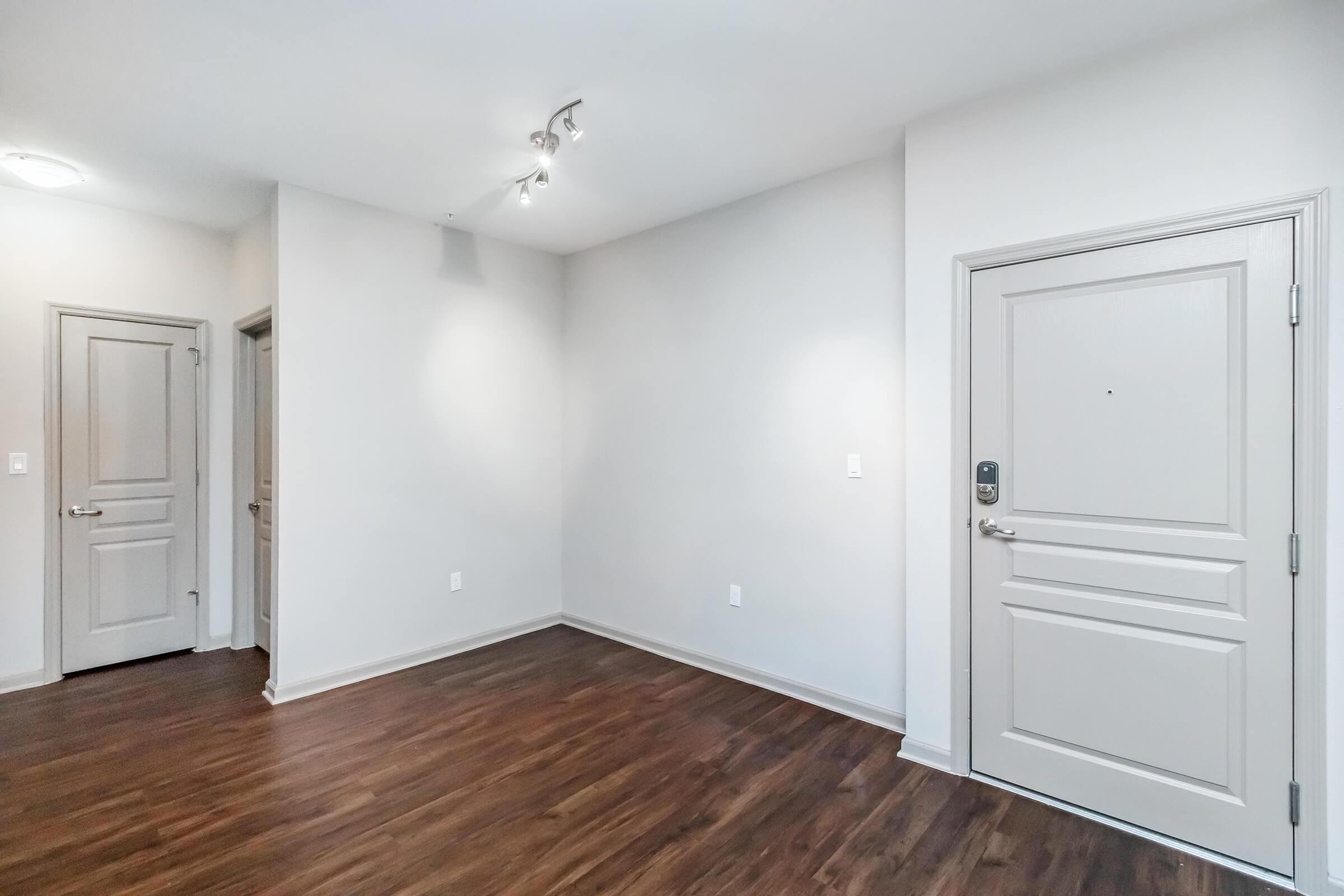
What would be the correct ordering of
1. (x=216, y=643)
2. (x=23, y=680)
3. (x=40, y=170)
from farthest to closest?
(x=216, y=643)
(x=23, y=680)
(x=40, y=170)

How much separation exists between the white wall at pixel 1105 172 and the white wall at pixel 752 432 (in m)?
0.30

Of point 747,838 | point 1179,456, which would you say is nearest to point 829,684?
point 747,838

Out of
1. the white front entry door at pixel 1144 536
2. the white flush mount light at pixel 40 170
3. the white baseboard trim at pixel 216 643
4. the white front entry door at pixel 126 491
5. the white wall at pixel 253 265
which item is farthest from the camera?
the white baseboard trim at pixel 216 643

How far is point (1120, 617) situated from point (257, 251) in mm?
4776

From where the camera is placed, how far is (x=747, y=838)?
2.18 meters

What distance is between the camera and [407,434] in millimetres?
3842

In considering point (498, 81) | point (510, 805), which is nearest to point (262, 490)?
point (510, 805)

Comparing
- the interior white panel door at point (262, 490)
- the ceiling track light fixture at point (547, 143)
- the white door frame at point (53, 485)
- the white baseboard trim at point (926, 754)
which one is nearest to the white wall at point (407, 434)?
the interior white panel door at point (262, 490)

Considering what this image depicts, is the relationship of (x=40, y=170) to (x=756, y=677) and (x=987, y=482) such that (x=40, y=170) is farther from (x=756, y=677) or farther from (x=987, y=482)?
(x=987, y=482)

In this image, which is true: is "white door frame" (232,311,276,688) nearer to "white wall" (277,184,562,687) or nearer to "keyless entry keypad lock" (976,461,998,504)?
"white wall" (277,184,562,687)

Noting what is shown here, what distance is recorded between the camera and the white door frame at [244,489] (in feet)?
13.6

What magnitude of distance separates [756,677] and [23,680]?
13.1 feet

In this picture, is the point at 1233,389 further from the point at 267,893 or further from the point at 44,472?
the point at 44,472

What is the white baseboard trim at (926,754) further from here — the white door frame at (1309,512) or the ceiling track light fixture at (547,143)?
the ceiling track light fixture at (547,143)
